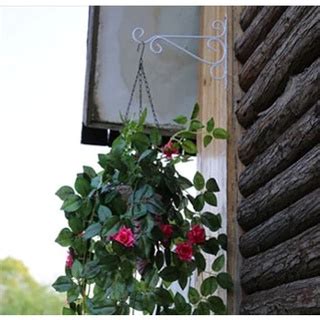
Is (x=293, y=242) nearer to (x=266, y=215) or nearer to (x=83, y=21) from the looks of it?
(x=266, y=215)

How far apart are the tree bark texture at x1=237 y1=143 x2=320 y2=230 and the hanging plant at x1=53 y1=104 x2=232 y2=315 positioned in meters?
0.12

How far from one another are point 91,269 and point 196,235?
395 millimetres

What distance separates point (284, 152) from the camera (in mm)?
1810

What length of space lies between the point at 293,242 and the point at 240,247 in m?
0.47

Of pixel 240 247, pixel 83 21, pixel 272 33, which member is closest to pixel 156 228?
pixel 240 247

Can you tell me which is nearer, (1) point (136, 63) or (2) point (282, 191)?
(2) point (282, 191)

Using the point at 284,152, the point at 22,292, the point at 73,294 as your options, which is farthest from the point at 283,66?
the point at 22,292

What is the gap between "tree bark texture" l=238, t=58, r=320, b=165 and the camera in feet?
5.43

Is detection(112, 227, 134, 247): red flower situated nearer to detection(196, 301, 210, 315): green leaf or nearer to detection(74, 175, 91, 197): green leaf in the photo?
detection(74, 175, 91, 197): green leaf

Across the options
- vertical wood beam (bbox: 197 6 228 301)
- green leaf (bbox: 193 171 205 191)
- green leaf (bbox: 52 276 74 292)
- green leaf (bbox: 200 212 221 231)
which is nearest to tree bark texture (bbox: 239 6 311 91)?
vertical wood beam (bbox: 197 6 228 301)

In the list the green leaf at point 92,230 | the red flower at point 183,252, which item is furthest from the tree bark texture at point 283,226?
the green leaf at point 92,230

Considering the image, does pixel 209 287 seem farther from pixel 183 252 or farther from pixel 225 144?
pixel 225 144

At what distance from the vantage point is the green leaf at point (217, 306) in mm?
1979

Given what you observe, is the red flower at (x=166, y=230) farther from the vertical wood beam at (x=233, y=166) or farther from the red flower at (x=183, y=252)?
the vertical wood beam at (x=233, y=166)
